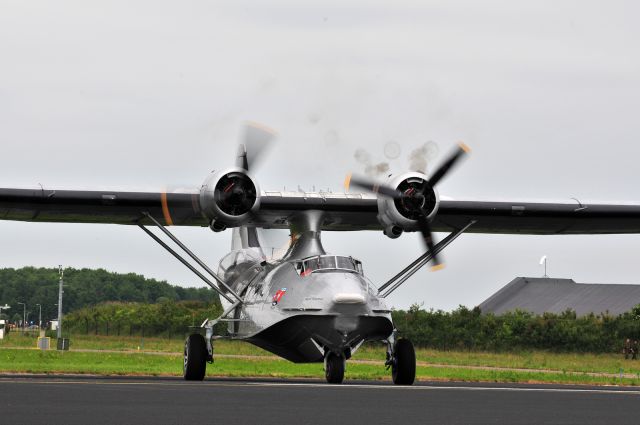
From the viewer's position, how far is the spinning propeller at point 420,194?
27234 millimetres

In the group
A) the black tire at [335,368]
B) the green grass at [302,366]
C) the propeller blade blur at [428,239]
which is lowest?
the black tire at [335,368]

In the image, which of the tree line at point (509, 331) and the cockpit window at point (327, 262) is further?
the tree line at point (509, 331)

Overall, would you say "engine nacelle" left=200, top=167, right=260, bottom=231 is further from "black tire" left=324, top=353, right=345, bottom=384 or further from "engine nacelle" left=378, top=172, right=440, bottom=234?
"black tire" left=324, top=353, right=345, bottom=384

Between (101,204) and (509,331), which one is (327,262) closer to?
(101,204)

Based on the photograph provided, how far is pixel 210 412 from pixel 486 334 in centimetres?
4125

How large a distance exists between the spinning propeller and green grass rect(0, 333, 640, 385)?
5.80m

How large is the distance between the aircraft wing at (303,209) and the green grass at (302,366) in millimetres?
3959

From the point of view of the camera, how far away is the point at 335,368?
25531 millimetres

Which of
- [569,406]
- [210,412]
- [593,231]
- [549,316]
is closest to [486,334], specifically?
[549,316]

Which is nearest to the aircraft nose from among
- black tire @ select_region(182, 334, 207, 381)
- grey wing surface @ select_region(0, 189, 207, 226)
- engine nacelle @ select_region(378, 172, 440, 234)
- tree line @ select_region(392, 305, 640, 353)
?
engine nacelle @ select_region(378, 172, 440, 234)

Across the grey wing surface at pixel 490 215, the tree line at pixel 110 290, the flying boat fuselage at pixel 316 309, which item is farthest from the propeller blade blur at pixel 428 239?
the tree line at pixel 110 290

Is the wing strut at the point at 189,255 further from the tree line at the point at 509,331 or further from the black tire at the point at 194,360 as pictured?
the tree line at the point at 509,331

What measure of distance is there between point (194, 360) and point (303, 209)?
4.11 m

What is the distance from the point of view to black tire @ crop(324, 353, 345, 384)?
25.5 m
